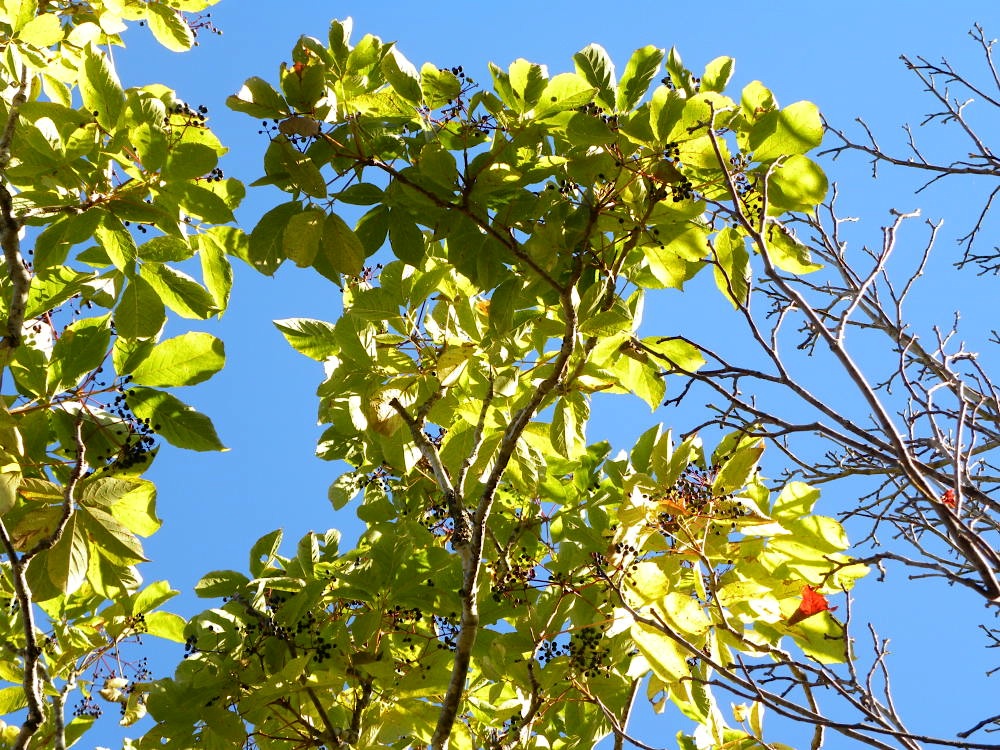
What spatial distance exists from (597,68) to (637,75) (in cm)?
11

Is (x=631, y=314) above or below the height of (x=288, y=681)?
above

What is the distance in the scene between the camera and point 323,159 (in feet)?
7.71

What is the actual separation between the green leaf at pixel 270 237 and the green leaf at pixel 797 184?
1.27 m

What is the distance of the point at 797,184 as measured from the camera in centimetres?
228

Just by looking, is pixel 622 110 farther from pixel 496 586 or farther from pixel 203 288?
pixel 496 586

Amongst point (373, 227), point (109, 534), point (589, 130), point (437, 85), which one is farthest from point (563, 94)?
point (109, 534)

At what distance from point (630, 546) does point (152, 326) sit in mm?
1392

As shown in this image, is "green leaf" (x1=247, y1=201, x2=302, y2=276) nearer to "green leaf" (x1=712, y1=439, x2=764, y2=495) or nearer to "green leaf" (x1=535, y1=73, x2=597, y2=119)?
"green leaf" (x1=535, y1=73, x2=597, y2=119)

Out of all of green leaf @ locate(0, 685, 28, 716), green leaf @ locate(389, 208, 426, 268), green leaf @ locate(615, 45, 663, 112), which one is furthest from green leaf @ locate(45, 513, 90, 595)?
green leaf @ locate(615, 45, 663, 112)

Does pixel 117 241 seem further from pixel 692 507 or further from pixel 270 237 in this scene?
pixel 692 507

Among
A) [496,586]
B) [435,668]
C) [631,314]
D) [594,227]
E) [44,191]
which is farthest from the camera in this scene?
[496,586]

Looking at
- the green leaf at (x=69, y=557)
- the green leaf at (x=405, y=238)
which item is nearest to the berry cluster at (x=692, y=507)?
the green leaf at (x=405, y=238)

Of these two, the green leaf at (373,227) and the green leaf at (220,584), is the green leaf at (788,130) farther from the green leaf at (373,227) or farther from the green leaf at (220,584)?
the green leaf at (220,584)

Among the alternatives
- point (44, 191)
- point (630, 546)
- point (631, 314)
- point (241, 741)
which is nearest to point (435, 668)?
point (241, 741)
